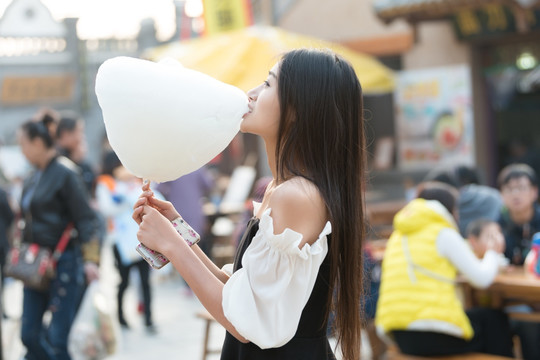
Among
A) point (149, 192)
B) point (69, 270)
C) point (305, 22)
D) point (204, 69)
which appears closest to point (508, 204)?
point (69, 270)

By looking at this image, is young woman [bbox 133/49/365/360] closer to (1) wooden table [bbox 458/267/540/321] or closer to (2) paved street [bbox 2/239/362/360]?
(1) wooden table [bbox 458/267/540/321]

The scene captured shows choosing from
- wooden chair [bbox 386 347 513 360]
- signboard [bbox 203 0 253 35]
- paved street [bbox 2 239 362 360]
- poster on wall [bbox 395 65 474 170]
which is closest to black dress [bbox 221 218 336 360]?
wooden chair [bbox 386 347 513 360]

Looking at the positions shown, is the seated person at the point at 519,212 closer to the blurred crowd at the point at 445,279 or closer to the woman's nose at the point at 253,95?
the blurred crowd at the point at 445,279

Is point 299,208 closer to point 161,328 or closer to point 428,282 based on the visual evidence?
point 428,282

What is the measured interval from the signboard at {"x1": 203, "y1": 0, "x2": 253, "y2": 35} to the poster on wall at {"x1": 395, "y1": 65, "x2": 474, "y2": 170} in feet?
8.75

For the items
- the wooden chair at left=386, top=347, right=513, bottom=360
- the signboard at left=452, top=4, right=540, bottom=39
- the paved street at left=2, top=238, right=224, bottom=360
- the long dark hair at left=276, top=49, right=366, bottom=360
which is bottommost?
the paved street at left=2, top=238, right=224, bottom=360

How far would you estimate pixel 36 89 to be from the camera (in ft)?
76.1

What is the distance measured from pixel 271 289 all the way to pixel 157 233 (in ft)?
1.24

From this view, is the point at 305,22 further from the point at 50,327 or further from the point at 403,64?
the point at 50,327

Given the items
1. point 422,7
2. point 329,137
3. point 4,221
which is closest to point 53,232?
point 4,221

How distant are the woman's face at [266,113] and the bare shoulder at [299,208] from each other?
0.58 ft

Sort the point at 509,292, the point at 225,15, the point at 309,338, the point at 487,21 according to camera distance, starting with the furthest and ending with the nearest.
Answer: the point at 225,15
the point at 487,21
the point at 509,292
the point at 309,338

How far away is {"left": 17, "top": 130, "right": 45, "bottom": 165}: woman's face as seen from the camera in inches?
182

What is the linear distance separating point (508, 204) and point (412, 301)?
1167 mm
